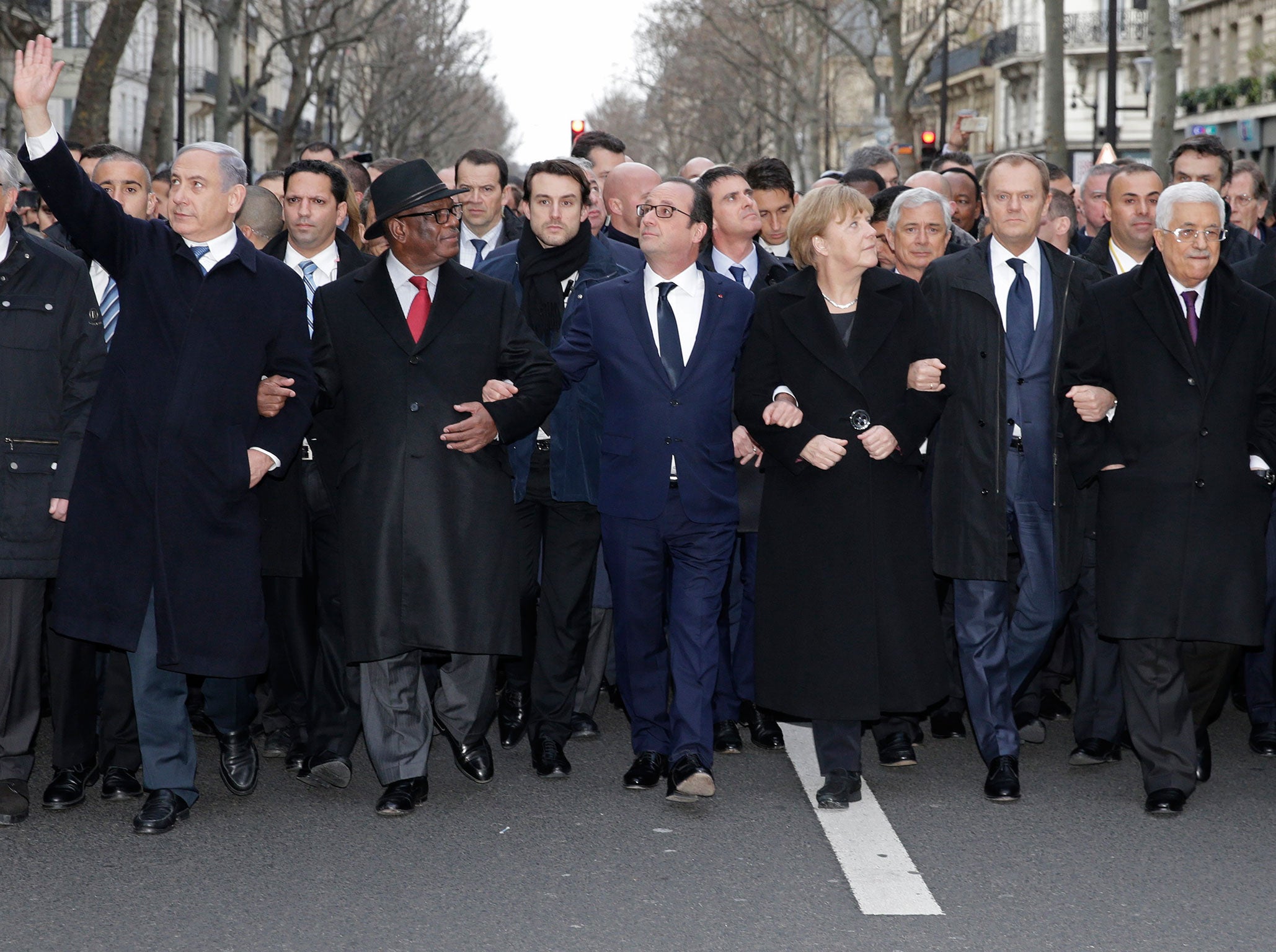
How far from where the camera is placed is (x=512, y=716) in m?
8.02

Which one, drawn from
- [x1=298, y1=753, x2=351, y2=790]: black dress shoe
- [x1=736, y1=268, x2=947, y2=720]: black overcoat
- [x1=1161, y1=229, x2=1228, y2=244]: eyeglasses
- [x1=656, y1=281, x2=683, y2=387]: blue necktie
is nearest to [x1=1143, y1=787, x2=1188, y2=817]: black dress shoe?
[x1=736, y1=268, x2=947, y2=720]: black overcoat

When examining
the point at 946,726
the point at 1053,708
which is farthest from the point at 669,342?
the point at 1053,708

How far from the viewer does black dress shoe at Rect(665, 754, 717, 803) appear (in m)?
6.77

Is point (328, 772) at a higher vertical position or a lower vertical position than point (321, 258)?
lower

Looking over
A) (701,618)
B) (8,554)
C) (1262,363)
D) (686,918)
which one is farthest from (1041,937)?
(8,554)

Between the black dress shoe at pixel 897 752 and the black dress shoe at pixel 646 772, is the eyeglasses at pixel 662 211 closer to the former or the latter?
the black dress shoe at pixel 646 772

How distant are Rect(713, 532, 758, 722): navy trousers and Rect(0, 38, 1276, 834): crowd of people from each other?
1.40ft

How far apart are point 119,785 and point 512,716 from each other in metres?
1.76

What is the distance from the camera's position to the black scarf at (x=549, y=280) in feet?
25.7

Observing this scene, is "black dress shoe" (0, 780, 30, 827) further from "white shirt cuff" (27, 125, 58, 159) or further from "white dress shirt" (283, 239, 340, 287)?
"white dress shirt" (283, 239, 340, 287)

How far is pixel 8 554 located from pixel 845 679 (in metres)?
2.98

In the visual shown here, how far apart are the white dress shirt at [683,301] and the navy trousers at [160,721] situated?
2110 mm

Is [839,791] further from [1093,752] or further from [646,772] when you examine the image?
[1093,752]

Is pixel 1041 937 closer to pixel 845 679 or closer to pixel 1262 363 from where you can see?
pixel 845 679
